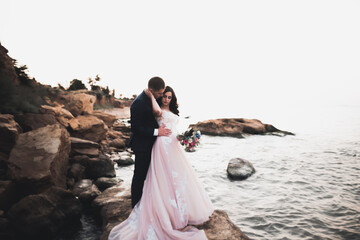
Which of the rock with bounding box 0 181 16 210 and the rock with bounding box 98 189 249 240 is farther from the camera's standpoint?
the rock with bounding box 0 181 16 210

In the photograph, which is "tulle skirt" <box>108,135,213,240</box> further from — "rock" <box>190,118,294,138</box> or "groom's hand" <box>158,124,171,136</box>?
"rock" <box>190,118,294,138</box>

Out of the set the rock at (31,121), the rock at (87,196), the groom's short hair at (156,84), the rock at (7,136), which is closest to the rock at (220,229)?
the groom's short hair at (156,84)

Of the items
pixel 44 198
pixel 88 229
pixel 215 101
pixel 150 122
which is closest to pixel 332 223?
pixel 150 122

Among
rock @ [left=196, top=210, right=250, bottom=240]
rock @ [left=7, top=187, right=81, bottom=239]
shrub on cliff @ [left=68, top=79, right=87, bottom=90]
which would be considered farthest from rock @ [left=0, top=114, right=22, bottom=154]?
shrub on cliff @ [left=68, top=79, right=87, bottom=90]

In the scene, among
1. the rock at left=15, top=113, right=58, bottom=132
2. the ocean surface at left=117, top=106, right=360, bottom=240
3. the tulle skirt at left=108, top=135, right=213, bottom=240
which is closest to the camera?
the tulle skirt at left=108, top=135, right=213, bottom=240

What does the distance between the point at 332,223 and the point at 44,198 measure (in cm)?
775

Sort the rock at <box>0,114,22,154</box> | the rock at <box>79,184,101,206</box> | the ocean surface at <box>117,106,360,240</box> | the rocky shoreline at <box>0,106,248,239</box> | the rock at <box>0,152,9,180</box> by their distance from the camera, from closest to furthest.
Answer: the rocky shoreline at <box>0,106,248,239</box>, the rock at <box>0,152,9,180</box>, the ocean surface at <box>117,106,360,240</box>, the rock at <box>0,114,22,154</box>, the rock at <box>79,184,101,206</box>

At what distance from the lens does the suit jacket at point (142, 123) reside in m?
3.30

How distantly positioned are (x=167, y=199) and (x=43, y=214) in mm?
3117

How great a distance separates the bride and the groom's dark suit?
0.10 meters

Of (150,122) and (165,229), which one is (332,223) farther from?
(150,122)

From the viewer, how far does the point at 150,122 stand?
11.4ft

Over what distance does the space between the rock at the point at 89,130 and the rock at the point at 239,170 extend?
783cm

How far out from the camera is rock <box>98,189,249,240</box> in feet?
11.5
